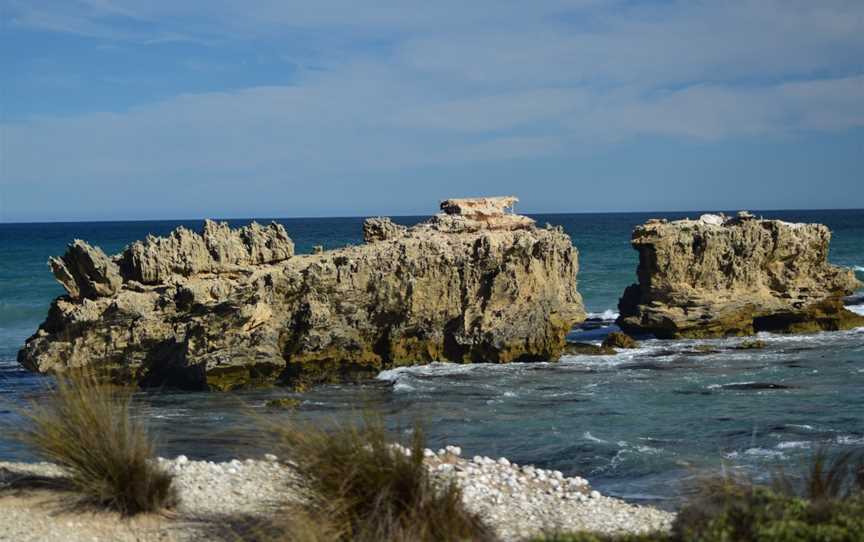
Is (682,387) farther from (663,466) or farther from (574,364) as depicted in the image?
(663,466)

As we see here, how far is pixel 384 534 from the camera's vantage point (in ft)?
27.0

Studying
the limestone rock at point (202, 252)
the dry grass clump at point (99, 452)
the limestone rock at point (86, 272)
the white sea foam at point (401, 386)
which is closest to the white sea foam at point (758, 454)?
the white sea foam at point (401, 386)

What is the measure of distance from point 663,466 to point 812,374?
10.2m

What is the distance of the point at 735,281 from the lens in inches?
1198

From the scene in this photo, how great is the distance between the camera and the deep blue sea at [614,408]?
50.9 ft

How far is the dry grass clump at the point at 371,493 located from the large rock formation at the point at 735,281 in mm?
22581

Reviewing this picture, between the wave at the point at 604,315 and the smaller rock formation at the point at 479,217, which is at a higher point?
the smaller rock formation at the point at 479,217

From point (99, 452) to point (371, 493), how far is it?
318 cm

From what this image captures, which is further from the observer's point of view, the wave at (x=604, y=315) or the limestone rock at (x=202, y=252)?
the wave at (x=604, y=315)

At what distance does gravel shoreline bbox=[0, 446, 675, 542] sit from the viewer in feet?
31.5

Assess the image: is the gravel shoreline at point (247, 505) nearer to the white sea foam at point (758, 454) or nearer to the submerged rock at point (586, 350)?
the white sea foam at point (758, 454)

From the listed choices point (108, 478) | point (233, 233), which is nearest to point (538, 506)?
point (108, 478)

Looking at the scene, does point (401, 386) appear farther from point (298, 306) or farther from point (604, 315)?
point (604, 315)

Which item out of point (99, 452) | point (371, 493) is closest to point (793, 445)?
point (371, 493)
